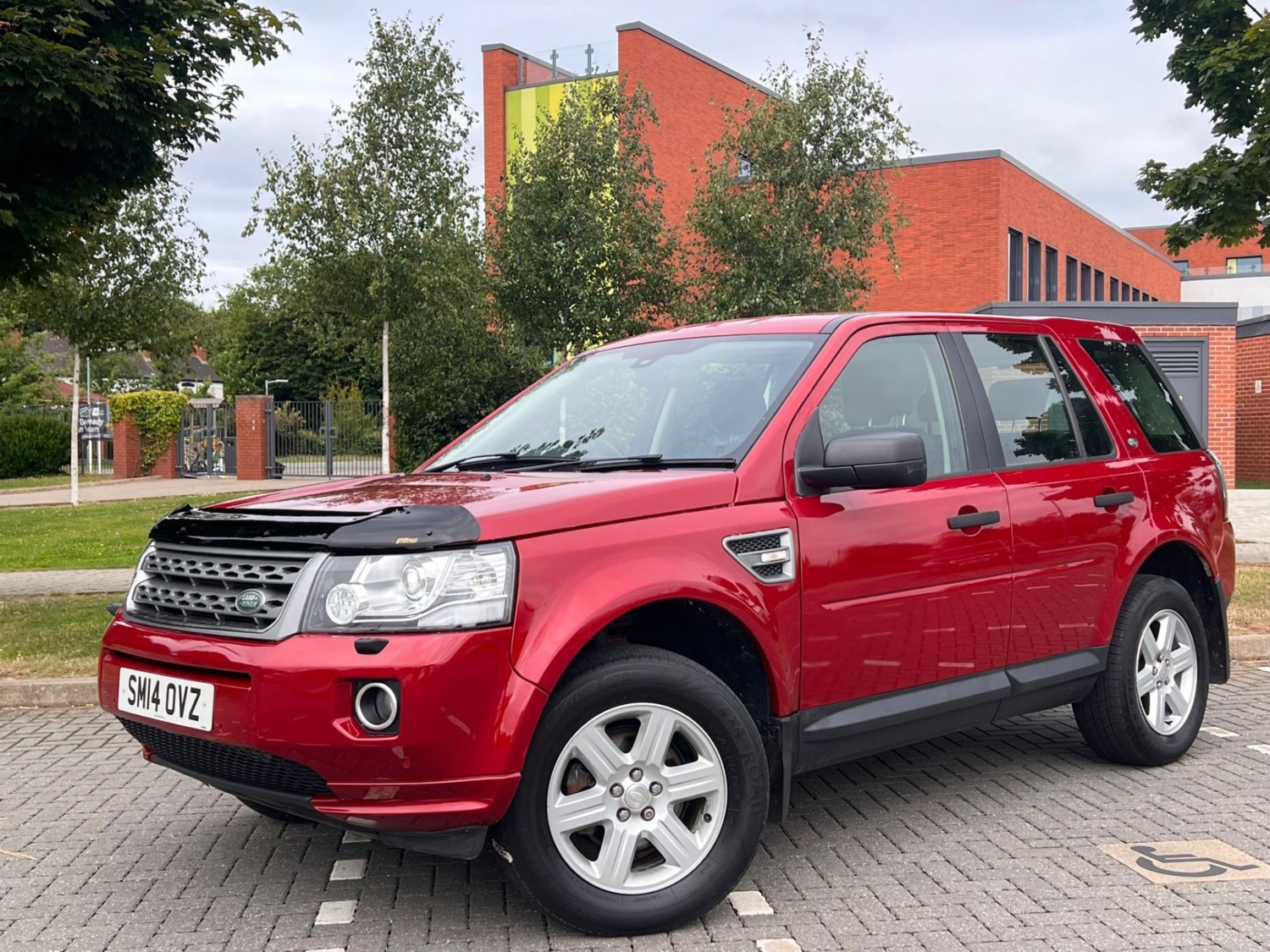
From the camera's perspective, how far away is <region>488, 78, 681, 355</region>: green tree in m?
19.1

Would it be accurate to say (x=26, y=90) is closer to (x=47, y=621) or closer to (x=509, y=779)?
(x=47, y=621)

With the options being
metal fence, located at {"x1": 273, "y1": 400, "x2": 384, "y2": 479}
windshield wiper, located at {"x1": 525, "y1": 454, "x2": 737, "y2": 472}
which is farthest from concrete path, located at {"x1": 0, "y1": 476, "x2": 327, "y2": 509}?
windshield wiper, located at {"x1": 525, "y1": 454, "x2": 737, "y2": 472}

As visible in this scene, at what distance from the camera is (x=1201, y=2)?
805 inches

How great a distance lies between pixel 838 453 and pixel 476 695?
1.39 metres

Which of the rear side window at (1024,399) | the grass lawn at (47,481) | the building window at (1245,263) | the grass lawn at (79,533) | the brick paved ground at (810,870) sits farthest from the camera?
the building window at (1245,263)

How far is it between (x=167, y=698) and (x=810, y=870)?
2103mm

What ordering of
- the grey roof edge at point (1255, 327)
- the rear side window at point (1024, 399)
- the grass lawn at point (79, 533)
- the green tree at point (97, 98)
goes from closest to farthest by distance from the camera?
the rear side window at point (1024, 399)
the green tree at point (97, 98)
the grass lawn at point (79, 533)
the grey roof edge at point (1255, 327)

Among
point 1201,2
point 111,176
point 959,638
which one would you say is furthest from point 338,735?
point 1201,2

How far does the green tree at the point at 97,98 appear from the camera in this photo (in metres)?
7.52

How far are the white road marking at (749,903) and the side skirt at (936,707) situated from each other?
414 mm

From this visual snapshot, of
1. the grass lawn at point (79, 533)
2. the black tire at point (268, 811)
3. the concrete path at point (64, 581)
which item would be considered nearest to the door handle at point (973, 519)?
the black tire at point (268, 811)

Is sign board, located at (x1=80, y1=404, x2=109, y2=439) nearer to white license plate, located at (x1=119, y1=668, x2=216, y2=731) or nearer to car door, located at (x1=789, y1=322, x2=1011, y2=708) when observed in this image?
white license plate, located at (x1=119, y1=668, x2=216, y2=731)

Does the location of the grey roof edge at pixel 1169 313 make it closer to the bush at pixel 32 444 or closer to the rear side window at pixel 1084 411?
the rear side window at pixel 1084 411

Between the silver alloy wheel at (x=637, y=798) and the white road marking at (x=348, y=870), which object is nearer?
the silver alloy wheel at (x=637, y=798)
